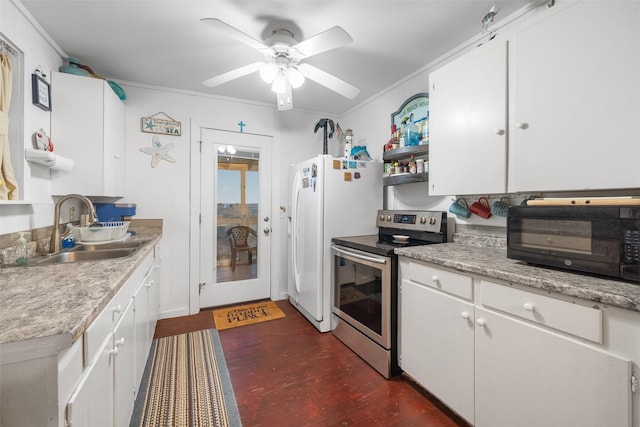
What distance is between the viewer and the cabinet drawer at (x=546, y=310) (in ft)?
3.06

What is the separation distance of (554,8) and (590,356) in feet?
5.05

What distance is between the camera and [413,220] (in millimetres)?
2186

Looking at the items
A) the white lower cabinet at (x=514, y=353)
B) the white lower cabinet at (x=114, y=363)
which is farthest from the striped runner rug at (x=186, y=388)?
the white lower cabinet at (x=514, y=353)

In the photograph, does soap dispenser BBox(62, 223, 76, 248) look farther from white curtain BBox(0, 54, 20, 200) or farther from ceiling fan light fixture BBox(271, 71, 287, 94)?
ceiling fan light fixture BBox(271, 71, 287, 94)

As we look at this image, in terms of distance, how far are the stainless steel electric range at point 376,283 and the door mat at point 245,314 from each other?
0.77 m

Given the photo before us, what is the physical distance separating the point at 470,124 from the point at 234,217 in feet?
8.26

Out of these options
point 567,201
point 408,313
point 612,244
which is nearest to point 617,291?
point 612,244

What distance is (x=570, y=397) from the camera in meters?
0.98

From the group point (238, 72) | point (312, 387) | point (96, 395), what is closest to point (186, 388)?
point (312, 387)

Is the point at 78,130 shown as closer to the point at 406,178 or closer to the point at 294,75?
the point at 294,75

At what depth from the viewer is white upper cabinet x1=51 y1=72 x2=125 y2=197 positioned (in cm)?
190

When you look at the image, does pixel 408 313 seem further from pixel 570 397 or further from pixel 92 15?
pixel 92 15

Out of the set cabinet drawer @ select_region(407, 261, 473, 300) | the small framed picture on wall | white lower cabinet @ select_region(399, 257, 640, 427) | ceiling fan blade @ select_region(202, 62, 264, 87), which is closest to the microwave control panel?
white lower cabinet @ select_region(399, 257, 640, 427)

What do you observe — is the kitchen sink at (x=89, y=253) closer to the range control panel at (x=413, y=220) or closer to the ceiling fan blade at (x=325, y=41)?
the ceiling fan blade at (x=325, y=41)
